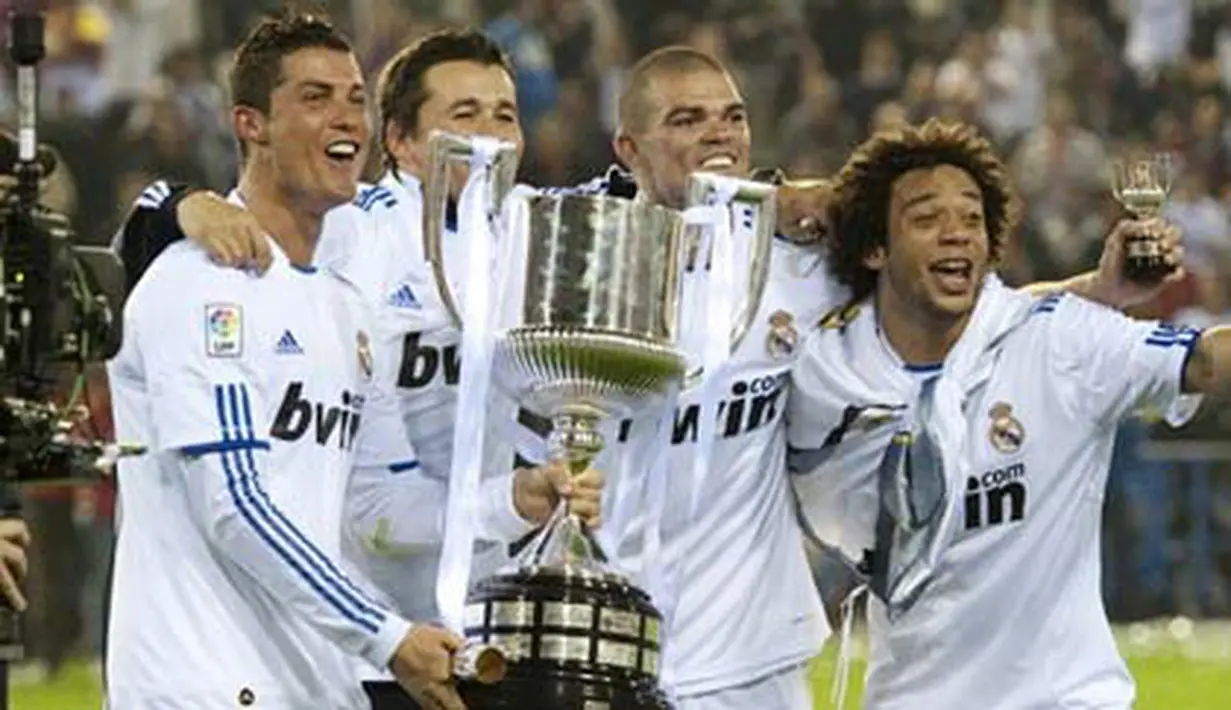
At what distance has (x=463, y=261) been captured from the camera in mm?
8430

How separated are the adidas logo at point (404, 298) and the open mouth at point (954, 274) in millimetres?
1198

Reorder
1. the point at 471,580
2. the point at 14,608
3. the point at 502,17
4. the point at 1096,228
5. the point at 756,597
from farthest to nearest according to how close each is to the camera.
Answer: the point at 502,17
the point at 1096,228
the point at 756,597
the point at 471,580
the point at 14,608

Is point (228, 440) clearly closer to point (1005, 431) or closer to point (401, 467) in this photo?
point (401, 467)

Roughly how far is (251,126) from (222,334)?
Result: 60cm

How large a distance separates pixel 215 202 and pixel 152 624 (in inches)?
35.5

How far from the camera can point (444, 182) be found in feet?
27.3

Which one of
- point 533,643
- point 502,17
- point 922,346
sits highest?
point 502,17

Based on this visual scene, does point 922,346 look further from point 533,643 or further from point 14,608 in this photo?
point 14,608

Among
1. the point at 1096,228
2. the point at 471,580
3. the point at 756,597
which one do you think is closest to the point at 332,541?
the point at 471,580

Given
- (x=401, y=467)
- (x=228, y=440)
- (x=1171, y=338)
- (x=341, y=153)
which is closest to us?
(x=228, y=440)

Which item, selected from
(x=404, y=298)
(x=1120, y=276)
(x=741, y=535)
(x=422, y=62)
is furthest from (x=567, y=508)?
(x=1120, y=276)

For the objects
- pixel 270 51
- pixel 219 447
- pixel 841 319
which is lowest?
pixel 219 447

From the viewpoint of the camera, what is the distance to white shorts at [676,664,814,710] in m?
9.24

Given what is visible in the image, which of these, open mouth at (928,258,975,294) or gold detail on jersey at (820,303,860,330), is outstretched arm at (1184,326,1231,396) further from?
gold detail on jersey at (820,303,860,330)
